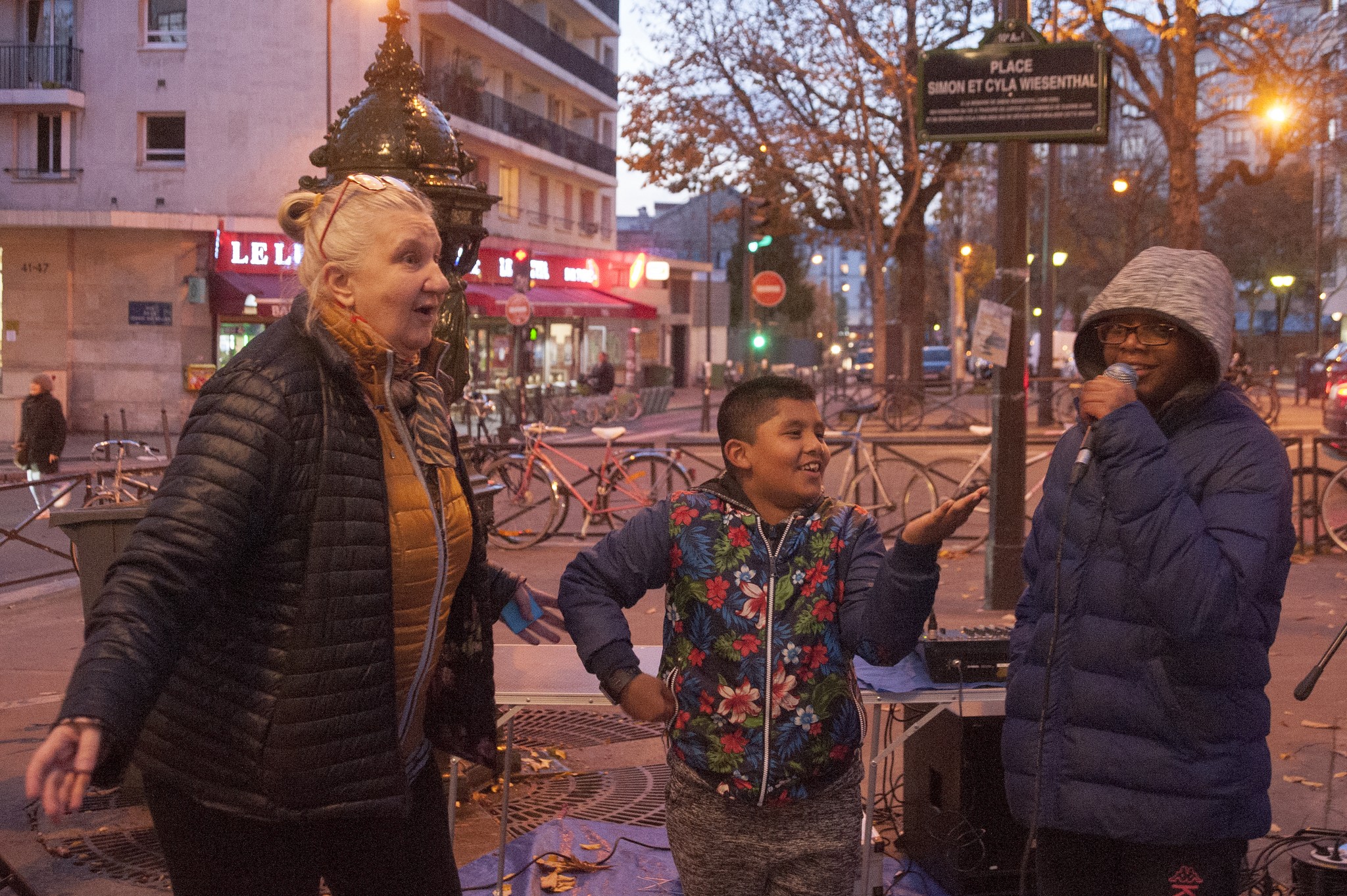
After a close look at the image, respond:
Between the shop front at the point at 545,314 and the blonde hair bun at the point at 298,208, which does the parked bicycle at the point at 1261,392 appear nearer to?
the shop front at the point at 545,314

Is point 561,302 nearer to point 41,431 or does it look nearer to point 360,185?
point 41,431

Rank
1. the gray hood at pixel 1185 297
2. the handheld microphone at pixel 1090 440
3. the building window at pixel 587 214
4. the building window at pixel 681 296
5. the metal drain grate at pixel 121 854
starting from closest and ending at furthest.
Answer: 1. the handheld microphone at pixel 1090 440
2. the gray hood at pixel 1185 297
3. the metal drain grate at pixel 121 854
4. the building window at pixel 587 214
5. the building window at pixel 681 296

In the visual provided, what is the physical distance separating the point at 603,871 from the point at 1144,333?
3.02 metres

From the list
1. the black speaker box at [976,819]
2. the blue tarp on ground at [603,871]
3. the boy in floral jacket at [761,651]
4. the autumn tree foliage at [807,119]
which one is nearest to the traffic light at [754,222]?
the autumn tree foliage at [807,119]

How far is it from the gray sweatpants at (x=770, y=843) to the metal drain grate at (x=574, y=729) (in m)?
3.49

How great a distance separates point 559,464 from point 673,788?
10.0 m

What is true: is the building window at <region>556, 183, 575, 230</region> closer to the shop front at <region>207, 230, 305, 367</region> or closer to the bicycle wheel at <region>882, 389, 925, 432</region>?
the shop front at <region>207, 230, 305, 367</region>

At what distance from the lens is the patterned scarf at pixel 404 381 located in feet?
8.09

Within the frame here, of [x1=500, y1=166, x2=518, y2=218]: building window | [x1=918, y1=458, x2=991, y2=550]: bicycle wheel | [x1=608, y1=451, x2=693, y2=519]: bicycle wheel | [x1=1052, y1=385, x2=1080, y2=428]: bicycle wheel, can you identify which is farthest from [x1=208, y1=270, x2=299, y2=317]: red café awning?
[x1=918, y1=458, x2=991, y2=550]: bicycle wheel

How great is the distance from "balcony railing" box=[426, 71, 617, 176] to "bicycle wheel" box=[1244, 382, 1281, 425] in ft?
62.9

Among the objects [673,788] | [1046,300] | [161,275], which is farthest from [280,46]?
[673,788]

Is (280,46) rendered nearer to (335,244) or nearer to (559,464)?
(559,464)

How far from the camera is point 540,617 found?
3291 mm

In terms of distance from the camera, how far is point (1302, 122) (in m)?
21.9
